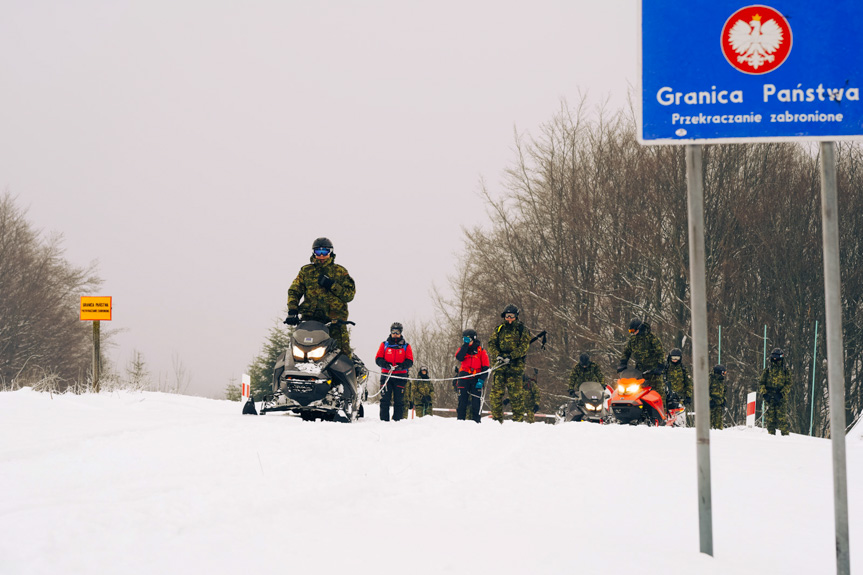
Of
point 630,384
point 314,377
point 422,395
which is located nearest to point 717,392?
point 630,384

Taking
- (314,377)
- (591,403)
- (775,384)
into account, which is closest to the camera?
(314,377)

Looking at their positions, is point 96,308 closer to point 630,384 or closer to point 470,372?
point 470,372

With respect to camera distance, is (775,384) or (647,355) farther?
(775,384)

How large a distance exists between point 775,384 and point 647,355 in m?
3.21

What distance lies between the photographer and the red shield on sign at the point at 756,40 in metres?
4.60

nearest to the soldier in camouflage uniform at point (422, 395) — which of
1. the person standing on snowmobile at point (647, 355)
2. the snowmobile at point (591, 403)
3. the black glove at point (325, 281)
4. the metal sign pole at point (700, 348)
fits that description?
the snowmobile at point (591, 403)

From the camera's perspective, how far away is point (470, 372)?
15.5 meters

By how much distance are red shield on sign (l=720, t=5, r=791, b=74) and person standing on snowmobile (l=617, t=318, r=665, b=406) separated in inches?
448

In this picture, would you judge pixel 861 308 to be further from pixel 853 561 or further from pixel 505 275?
pixel 853 561

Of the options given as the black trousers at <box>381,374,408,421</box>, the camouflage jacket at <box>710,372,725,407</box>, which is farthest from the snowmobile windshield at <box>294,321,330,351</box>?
the camouflage jacket at <box>710,372,725,407</box>

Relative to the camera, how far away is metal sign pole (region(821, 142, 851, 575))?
14.4 feet

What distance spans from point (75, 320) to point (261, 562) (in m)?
46.5

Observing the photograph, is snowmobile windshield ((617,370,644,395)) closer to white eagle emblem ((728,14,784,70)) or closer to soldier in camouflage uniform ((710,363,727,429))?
soldier in camouflage uniform ((710,363,727,429))

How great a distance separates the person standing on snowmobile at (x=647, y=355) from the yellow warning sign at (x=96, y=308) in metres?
10.1
